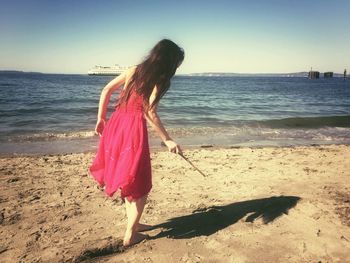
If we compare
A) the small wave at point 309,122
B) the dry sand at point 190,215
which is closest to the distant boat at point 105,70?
the small wave at point 309,122

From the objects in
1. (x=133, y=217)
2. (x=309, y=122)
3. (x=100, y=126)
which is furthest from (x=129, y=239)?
(x=309, y=122)

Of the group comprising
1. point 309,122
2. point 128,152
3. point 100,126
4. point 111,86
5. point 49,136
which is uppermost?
point 111,86

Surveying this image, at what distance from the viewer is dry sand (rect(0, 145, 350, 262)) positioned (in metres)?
3.08

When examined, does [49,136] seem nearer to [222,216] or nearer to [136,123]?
[222,216]

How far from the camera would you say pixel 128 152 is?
2.87 metres

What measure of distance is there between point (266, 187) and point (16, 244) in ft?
12.2

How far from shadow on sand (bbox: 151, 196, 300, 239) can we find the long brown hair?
1571mm

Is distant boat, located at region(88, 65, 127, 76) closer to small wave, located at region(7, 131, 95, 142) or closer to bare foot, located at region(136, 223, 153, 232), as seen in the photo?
small wave, located at region(7, 131, 95, 142)

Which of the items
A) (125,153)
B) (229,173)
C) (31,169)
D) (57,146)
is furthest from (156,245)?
(57,146)

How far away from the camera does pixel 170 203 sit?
14.4ft

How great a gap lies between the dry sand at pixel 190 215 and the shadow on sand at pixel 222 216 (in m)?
0.01

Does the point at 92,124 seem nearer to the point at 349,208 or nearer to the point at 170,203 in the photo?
the point at 170,203

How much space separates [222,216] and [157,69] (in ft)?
7.11

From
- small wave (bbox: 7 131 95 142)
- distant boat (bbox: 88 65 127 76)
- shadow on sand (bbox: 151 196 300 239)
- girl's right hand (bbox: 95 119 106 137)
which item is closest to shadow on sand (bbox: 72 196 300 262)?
shadow on sand (bbox: 151 196 300 239)
